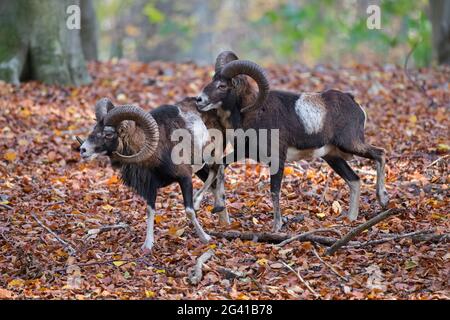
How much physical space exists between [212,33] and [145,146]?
29343 mm

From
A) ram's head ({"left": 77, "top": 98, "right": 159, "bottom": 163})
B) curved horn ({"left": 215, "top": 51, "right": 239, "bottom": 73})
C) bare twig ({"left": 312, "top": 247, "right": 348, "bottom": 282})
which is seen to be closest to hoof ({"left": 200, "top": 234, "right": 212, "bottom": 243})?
ram's head ({"left": 77, "top": 98, "right": 159, "bottom": 163})

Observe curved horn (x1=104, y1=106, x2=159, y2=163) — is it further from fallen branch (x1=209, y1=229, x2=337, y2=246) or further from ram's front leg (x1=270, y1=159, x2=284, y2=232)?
ram's front leg (x1=270, y1=159, x2=284, y2=232)

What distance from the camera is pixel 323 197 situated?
444 inches

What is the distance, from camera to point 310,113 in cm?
1063

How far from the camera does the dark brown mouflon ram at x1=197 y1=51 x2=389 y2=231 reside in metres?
10.2

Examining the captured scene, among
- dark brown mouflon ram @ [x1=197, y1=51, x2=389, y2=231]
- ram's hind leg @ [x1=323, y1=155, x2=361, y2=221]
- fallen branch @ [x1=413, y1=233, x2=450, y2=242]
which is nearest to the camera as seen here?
fallen branch @ [x1=413, y1=233, x2=450, y2=242]

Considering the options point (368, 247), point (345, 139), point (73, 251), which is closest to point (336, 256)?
point (368, 247)

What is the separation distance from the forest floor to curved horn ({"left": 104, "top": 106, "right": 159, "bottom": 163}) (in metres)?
1.13

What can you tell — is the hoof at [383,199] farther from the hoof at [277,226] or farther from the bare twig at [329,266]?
the bare twig at [329,266]

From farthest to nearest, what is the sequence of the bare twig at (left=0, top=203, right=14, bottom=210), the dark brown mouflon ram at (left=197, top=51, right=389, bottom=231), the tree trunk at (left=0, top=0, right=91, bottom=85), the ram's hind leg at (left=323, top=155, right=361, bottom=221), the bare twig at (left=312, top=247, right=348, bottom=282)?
→ the tree trunk at (left=0, top=0, right=91, bottom=85) → the bare twig at (left=0, top=203, right=14, bottom=210) → the ram's hind leg at (left=323, top=155, right=361, bottom=221) → the dark brown mouflon ram at (left=197, top=51, right=389, bottom=231) → the bare twig at (left=312, top=247, right=348, bottom=282)

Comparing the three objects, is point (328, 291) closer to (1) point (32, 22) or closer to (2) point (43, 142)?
(2) point (43, 142)

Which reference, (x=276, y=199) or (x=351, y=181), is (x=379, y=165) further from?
(x=276, y=199)

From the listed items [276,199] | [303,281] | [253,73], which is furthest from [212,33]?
[303,281]

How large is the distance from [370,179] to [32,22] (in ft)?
25.9
